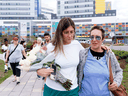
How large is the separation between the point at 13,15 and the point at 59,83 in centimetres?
10915

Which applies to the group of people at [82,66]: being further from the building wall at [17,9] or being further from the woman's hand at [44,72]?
the building wall at [17,9]

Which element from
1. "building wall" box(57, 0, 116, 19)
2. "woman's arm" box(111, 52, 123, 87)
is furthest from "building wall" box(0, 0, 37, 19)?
"woman's arm" box(111, 52, 123, 87)

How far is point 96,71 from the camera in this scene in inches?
88.4

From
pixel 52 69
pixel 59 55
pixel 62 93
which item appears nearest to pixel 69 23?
pixel 59 55

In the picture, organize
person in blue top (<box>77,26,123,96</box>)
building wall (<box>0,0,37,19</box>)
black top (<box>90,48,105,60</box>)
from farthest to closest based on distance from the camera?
building wall (<box>0,0,37,19</box>) → black top (<box>90,48,105,60</box>) → person in blue top (<box>77,26,123,96</box>)

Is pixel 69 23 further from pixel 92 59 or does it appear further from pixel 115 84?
pixel 115 84

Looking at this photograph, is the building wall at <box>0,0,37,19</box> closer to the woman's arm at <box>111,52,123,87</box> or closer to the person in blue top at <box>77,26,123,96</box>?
the person in blue top at <box>77,26,123,96</box>

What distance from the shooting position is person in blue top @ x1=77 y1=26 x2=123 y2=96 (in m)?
2.25

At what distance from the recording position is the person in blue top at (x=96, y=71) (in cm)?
225

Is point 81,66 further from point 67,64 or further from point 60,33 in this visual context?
point 60,33

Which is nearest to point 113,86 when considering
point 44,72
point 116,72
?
point 116,72

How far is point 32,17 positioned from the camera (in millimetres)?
103938

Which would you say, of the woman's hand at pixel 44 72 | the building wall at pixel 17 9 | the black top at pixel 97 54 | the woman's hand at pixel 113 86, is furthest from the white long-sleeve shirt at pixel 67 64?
the building wall at pixel 17 9

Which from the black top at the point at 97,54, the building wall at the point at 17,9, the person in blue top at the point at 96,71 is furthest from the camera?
the building wall at the point at 17,9
